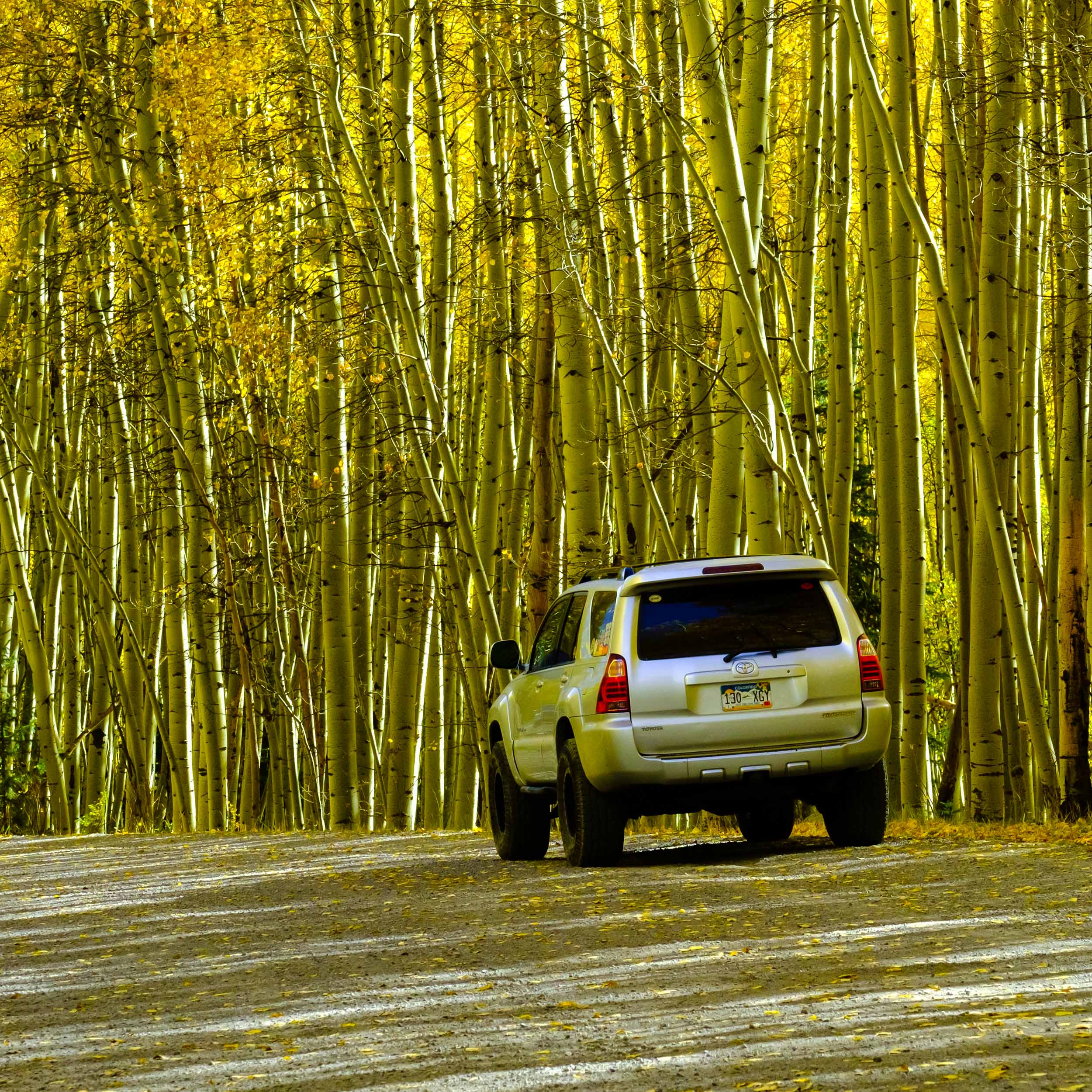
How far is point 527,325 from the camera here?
752 inches

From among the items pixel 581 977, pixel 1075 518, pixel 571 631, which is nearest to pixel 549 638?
pixel 571 631

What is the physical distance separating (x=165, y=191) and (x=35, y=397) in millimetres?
6812

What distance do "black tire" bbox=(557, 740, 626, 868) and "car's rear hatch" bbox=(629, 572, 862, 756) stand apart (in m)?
0.50

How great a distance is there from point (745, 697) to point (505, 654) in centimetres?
198

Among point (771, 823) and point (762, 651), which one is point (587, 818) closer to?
point (762, 651)

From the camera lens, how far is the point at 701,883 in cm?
849

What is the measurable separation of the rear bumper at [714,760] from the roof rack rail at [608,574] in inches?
31.8

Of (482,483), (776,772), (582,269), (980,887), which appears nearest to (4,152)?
(482,483)

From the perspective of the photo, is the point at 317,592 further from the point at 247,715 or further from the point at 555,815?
the point at 555,815

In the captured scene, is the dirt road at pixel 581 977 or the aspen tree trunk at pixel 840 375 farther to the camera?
the aspen tree trunk at pixel 840 375

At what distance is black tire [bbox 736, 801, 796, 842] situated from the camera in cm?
1107

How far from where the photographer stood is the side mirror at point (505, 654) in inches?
410

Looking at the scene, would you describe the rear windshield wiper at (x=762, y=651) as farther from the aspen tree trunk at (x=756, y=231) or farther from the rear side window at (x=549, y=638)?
the aspen tree trunk at (x=756, y=231)

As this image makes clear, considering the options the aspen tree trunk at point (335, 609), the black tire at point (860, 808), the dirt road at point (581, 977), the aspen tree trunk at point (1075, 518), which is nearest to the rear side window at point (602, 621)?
the dirt road at point (581, 977)
